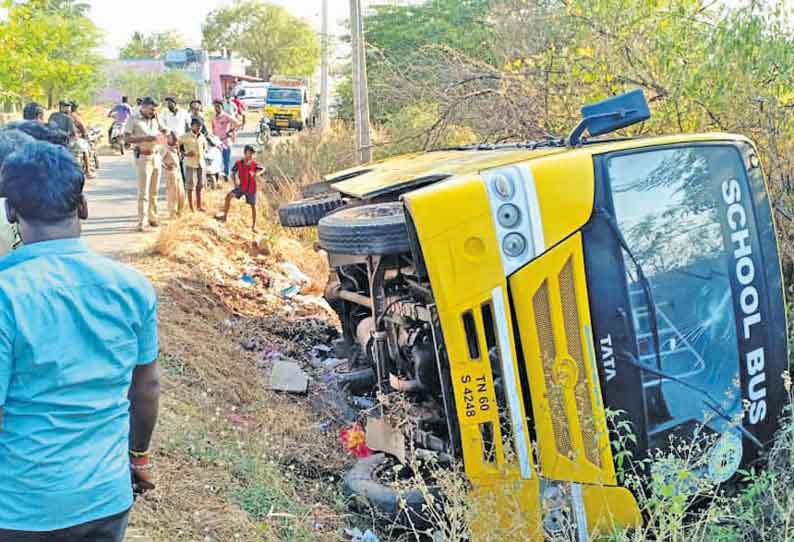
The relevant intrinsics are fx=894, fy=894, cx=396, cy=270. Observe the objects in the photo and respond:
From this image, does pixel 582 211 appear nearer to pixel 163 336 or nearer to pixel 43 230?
pixel 43 230

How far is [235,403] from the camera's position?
22.4 ft

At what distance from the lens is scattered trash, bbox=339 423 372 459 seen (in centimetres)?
593

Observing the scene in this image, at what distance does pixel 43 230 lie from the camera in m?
2.47

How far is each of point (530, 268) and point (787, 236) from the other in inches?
150

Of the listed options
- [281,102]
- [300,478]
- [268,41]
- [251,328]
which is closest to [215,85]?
[268,41]

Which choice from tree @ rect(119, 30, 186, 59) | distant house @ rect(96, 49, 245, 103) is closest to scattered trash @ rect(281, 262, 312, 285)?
distant house @ rect(96, 49, 245, 103)

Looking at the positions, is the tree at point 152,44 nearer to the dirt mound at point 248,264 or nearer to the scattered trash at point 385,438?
the dirt mound at point 248,264

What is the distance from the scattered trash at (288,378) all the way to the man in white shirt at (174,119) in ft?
Result: 22.4

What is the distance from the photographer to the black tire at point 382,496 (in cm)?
469

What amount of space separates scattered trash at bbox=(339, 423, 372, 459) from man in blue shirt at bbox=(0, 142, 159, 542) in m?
3.40

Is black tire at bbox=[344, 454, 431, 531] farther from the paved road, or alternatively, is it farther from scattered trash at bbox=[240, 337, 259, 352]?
the paved road

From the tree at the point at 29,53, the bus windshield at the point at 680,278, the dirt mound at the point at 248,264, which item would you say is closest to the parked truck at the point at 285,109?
the tree at the point at 29,53

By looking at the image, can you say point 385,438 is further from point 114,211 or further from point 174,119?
point 114,211

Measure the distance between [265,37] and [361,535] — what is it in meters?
73.9
